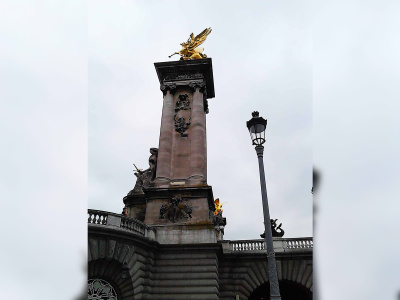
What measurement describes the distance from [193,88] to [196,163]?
636 cm

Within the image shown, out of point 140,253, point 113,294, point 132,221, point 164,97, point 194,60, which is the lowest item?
point 113,294

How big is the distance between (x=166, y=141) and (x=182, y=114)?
2.53m

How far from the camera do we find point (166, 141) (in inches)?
901

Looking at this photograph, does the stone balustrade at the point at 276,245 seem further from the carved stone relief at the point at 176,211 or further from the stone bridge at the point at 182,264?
the carved stone relief at the point at 176,211

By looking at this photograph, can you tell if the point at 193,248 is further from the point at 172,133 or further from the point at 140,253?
the point at 172,133

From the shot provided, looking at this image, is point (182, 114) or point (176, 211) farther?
point (182, 114)

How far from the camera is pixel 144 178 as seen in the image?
25.1 m

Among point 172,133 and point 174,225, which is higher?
point 172,133

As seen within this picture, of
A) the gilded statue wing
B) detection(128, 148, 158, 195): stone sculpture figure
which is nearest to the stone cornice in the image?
the gilded statue wing

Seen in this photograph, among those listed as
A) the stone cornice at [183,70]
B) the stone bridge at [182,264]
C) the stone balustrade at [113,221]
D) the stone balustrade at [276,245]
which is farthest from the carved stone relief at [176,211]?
the stone cornice at [183,70]

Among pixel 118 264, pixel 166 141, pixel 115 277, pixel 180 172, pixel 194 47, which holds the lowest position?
pixel 115 277

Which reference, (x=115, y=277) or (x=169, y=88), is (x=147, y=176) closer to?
(x=169, y=88)

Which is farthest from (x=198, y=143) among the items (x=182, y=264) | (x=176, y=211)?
(x=182, y=264)

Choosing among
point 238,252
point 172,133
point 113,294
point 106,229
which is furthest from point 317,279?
point 172,133
